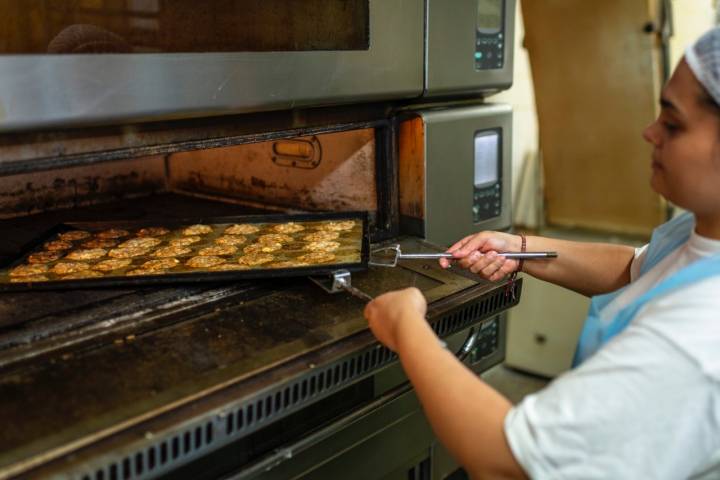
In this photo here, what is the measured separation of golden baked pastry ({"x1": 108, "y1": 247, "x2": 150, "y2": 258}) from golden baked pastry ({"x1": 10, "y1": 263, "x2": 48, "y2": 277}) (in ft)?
0.47

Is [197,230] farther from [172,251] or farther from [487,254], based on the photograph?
[487,254]

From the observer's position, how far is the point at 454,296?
1190 millimetres

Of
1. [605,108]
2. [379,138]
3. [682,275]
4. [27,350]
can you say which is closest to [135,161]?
[379,138]

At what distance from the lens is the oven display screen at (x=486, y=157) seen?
5.46 feet

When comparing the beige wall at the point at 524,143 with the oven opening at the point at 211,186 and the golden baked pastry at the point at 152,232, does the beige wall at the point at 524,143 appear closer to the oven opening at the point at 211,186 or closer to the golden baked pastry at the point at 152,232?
the oven opening at the point at 211,186

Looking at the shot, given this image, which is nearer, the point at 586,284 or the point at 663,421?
the point at 663,421

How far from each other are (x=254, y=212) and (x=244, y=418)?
1010 millimetres

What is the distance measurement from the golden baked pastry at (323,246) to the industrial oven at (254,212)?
14cm

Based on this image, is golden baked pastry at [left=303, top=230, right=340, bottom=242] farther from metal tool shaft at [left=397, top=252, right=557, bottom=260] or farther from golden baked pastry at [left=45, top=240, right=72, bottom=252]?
golden baked pastry at [left=45, top=240, right=72, bottom=252]

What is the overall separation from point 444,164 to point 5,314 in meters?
0.97

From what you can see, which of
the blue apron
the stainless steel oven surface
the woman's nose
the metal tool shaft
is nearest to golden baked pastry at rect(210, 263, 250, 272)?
the metal tool shaft

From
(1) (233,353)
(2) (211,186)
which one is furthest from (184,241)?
(1) (233,353)

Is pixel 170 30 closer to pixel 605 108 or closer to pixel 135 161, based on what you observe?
pixel 135 161

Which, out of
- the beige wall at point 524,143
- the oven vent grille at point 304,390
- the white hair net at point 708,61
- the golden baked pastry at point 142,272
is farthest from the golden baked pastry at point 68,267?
the beige wall at point 524,143
